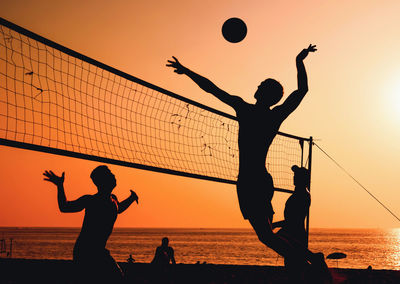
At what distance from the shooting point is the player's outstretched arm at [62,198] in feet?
14.5

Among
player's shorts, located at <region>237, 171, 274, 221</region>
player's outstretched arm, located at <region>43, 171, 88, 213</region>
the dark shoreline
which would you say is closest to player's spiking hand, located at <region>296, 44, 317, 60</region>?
player's shorts, located at <region>237, 171, 274, 221</region>

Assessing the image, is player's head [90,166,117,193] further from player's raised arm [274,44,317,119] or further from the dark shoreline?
the dark shoreline

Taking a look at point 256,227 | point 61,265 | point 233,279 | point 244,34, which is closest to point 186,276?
point 233,279

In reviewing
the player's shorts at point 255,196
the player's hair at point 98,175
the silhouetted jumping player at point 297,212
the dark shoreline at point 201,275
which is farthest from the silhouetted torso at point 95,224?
the dark shoreline at point 201,275

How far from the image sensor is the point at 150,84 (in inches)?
254

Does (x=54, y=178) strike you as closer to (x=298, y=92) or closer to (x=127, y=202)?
(x=127, y=202)

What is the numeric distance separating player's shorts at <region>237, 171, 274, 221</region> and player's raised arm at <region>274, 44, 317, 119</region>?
2.16 feet

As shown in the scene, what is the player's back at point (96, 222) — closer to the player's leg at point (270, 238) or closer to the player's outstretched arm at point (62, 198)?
the player's outstretched arm at point (62, 198)

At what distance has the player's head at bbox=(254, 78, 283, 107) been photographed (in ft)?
13.9

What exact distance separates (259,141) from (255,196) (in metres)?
0.50

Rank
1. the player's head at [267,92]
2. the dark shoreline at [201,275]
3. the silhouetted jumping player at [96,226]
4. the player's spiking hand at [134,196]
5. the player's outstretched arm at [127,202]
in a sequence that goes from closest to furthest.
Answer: the player's head at [267,92] < the silhouetted jumping player at [96,226] < the player's outstretched arm at [127,202] < the player's spiking hand at [134,196] < the dark shoreline at [201,275]

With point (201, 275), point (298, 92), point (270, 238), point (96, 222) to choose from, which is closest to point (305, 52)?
point (298, 92)

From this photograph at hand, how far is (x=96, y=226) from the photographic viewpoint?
4.51 m

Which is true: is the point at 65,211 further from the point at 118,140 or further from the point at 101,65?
the point at 118,140
